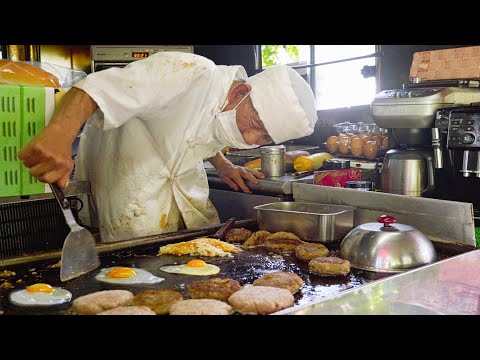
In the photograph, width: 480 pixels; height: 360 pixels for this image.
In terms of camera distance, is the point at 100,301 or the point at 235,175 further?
the point at 235,175

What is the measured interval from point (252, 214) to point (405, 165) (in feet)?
3.47

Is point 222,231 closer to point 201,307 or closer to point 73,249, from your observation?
point 73,249

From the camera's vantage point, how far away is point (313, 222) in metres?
2.52

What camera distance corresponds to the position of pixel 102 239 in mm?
Answer: 2994

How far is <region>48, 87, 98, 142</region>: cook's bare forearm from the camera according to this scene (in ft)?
7.06

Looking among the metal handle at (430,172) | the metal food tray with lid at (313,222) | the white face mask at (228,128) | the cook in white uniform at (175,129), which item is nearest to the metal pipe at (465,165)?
the metal handle at (430,172)

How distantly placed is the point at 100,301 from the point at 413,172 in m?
1.84

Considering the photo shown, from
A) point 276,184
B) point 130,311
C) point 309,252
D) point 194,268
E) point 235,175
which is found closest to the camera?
point 130,311

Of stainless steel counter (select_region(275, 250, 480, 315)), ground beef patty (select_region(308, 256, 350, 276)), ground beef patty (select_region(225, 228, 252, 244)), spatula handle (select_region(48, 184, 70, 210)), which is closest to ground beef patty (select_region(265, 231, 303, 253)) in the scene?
ground beef patty (select_region(225, 228, 252, 244))

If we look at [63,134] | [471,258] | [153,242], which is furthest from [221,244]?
[471,258]

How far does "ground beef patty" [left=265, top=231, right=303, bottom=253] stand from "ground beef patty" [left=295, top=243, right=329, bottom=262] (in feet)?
0.30

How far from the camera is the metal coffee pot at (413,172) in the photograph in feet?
9.41

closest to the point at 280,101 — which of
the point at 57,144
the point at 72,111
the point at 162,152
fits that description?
the point at 162,152
